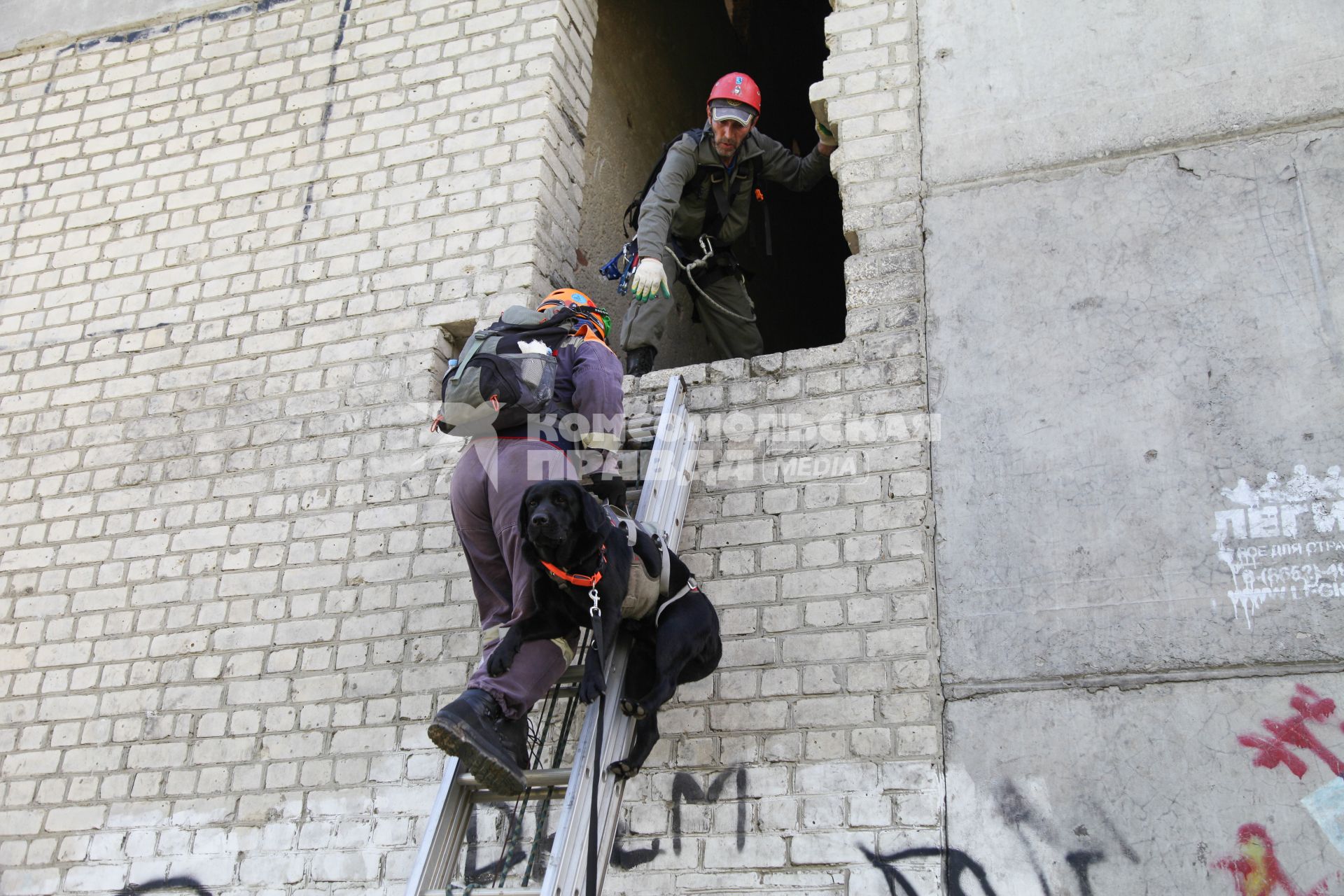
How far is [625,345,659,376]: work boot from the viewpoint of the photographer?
18.0 feet

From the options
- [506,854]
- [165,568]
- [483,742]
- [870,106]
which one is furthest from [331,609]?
[870,106]

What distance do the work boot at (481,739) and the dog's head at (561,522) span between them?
1.44 feet

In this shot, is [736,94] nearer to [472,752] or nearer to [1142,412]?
[1142,412]

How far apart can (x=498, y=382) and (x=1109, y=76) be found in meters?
2.71

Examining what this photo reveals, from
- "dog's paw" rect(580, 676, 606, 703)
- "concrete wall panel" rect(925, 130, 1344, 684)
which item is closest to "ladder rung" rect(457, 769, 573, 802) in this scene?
"dog's paw" rect(580, 676, 606, 703)

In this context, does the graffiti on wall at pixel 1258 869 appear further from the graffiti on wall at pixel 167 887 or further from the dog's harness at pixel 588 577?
the graffiti on wall at pixel 167 887

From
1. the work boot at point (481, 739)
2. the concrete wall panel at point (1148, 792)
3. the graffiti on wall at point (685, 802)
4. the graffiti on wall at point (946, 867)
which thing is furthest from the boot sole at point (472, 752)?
the concrete wall panel at point (1148, 792)

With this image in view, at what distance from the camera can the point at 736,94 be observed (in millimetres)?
5590

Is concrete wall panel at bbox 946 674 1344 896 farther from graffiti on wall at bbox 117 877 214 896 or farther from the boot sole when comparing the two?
graffiti on wall at bbox 117 877 214 896

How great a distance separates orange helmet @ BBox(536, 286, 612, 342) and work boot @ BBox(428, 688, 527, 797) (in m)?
1.41

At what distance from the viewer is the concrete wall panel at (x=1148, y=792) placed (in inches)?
146

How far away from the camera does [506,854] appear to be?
438cm

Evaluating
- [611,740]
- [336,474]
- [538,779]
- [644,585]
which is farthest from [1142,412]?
[336,474]

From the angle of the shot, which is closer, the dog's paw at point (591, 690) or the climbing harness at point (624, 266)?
the dog's paw at point (591, 690)
